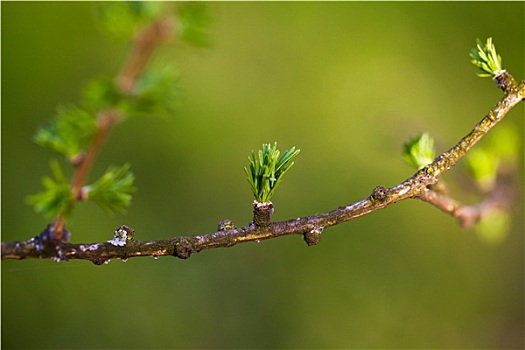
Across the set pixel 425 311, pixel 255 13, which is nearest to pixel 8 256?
pixel 425 311

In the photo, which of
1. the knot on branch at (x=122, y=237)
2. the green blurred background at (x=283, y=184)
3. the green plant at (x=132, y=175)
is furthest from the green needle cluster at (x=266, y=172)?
the green blurred background at (x=283, y=184)

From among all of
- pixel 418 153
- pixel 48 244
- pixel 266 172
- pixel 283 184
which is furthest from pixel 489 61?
pixel 283 184

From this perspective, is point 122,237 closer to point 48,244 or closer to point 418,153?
point 48,244

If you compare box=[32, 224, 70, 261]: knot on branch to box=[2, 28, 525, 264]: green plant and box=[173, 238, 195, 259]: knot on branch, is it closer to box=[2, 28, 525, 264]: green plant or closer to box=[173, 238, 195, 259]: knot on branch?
box=[2, 28, 525, 264]: green plant

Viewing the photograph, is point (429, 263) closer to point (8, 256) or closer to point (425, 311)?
point (425, 311)

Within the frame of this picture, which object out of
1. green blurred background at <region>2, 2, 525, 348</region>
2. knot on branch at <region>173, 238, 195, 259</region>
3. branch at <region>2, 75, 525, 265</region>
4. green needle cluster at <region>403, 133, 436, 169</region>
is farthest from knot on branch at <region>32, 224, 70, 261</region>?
green blurred background at <region>2, 2, 525, 348</region>
